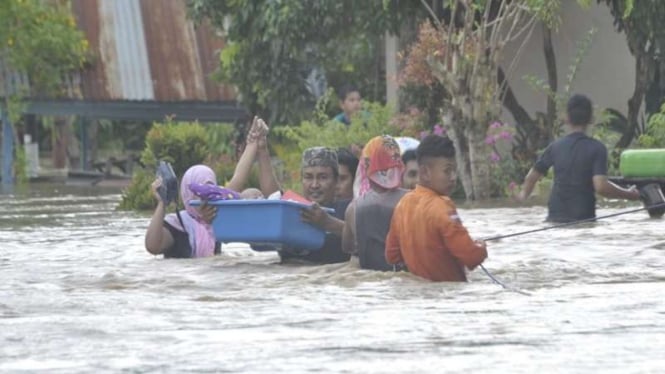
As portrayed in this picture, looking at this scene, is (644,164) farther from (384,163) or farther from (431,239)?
(431,239)

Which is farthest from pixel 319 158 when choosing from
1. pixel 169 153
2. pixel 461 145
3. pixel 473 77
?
pixel 169 153

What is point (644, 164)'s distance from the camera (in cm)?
1550

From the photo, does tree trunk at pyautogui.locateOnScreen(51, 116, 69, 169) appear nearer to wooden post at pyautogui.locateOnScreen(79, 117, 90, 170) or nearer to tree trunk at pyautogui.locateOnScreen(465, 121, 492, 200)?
wooden post at pyautogui.locateOnScreen(79, 117, 90, 170)

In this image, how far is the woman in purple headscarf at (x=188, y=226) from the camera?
12.6m

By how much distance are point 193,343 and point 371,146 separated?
3.13 metres

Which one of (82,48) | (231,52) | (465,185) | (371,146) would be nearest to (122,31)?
(82,48)

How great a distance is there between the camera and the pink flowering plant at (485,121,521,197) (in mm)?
20609

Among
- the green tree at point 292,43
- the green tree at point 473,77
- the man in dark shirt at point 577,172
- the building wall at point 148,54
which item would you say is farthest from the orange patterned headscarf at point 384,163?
the building wall at point 148,54

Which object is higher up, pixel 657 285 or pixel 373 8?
pixel 373 8

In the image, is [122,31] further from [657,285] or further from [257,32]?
[657,285]

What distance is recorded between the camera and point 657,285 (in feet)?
34.6

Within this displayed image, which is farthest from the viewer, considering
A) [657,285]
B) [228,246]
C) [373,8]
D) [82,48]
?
[82,48]

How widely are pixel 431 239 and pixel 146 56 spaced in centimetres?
2556

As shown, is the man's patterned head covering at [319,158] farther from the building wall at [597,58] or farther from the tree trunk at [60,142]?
the tree trunk at [60,142]
